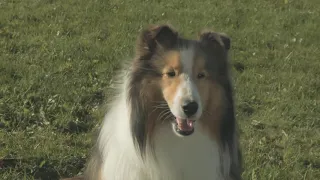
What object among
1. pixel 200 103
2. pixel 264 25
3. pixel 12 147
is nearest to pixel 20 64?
pixel 12 147

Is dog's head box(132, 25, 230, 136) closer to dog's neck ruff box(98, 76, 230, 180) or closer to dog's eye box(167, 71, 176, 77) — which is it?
dog's eye box(167, 71, 176, 77)

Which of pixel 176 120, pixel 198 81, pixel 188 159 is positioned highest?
pixel 198 81

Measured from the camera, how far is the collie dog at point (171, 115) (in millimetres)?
3244

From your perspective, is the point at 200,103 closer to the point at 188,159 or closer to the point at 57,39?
the point at 188,159

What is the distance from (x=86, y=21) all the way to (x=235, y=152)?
5.24 m

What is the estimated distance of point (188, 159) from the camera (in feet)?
11.3

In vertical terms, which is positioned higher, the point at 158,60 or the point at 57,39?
the point at 158,60

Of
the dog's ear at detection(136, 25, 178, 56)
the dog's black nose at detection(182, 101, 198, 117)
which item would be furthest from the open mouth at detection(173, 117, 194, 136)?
the dog's ear at detection(136, 25, 178, 56)

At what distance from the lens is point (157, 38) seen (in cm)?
336

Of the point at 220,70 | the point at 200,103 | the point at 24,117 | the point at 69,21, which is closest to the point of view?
the point at 200,103

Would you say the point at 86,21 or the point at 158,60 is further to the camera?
the point at 86,21

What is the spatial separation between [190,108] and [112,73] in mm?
3349

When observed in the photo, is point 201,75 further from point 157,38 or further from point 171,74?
point 157,38

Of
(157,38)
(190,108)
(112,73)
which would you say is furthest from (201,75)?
(112,73)
